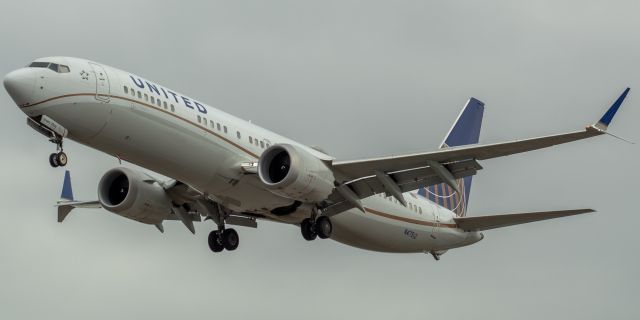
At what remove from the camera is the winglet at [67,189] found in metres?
49.6

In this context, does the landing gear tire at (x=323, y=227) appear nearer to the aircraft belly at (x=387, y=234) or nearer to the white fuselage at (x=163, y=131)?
the white fuselage at (x=163, y=131)

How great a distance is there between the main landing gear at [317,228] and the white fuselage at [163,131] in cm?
48

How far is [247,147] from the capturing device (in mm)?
42594

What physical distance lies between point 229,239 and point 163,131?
7.93 meters

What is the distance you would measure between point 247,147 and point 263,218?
13.5 feet

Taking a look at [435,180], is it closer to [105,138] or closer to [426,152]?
[426,152]

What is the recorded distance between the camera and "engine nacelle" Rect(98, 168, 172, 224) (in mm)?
45281

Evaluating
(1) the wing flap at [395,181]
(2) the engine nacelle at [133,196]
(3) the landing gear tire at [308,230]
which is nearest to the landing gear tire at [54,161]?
(2) the engine nacelle at [133,196]

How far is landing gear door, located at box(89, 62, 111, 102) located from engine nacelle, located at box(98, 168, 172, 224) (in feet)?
21.4

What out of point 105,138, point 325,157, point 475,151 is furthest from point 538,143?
point 105,138

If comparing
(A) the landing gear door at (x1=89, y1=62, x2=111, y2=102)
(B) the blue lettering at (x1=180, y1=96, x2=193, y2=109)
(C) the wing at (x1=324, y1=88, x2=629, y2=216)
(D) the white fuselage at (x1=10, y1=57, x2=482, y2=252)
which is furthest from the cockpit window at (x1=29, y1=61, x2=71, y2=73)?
(C) the wing at (x1=324, y1=88, x2=629, y2=216)

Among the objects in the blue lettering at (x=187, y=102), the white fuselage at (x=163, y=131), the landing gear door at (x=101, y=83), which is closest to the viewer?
the white fuselage at (x=163, y=131)

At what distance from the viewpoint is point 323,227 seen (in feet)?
144

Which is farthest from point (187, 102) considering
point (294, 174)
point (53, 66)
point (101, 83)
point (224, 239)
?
point (224, 239)
